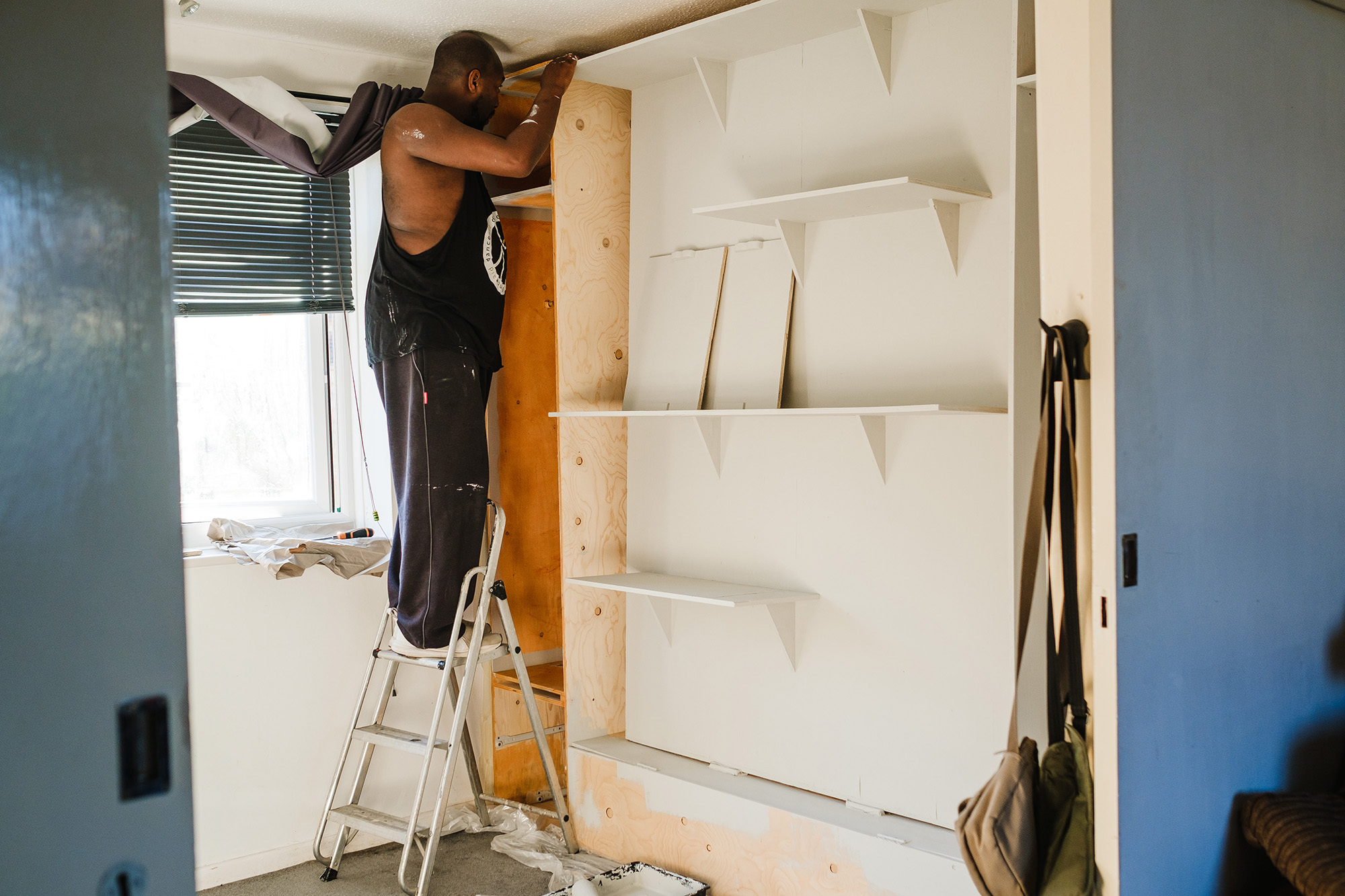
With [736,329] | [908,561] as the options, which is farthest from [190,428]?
[908,561]

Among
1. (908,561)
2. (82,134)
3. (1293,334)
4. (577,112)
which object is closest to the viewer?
(82,134)

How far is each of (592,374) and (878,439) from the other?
1.10 m

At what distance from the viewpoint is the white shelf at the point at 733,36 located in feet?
8.73

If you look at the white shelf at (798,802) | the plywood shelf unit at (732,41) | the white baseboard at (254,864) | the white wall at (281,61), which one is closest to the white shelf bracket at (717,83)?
the plywood shelf unit at (732,41)

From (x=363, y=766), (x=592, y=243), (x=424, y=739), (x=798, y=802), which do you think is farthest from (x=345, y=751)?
(x=592, y=243)

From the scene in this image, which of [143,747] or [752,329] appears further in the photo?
[752,329]

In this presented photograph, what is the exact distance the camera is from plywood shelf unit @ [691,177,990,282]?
245cm

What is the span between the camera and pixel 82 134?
86 cm

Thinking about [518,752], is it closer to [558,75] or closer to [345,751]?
[345,751]

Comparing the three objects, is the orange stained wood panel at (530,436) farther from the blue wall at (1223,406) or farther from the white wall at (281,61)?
the blue wall at (1223,406)

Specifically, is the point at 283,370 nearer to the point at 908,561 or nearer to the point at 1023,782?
the point at 908,561

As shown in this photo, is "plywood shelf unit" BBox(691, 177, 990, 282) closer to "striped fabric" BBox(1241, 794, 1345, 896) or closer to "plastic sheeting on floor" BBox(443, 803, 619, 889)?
"striped fabric" BBox(1241, 794, 1345, 896)

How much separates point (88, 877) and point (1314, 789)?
80.7 inches

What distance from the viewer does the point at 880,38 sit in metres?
2.69
